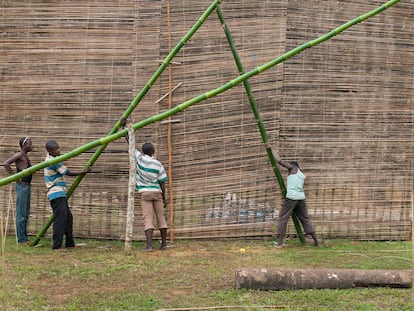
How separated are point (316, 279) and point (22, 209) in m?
3.93

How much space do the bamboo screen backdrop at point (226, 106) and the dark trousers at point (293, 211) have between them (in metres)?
0.30

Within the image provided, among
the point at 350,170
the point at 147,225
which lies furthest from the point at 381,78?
the point at 147,225

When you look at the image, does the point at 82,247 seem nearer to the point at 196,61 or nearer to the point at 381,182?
the point at 196,61

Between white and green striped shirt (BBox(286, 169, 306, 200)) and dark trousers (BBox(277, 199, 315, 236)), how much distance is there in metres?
0.07

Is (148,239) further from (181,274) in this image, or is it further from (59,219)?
(181,274)

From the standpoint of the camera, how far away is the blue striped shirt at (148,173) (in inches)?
263

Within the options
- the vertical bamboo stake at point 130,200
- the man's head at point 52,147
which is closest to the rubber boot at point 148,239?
the vertical bamboo stake at point 130,200

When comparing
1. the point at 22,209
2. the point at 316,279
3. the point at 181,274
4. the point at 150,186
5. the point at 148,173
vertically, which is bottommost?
the point at 181,274

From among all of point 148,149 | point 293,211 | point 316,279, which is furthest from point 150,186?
point 316,279

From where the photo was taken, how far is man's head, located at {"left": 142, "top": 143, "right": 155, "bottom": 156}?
6.70m

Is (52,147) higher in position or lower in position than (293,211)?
higher

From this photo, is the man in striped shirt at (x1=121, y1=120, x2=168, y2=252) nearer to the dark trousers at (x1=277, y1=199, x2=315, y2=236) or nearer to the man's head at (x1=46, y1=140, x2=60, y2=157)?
the man's head at (x1=46, y1=140, x2=60, y2=157)

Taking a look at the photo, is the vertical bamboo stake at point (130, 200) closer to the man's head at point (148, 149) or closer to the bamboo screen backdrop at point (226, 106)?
the man's head at point (148, 149)

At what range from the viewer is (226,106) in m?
7.13
